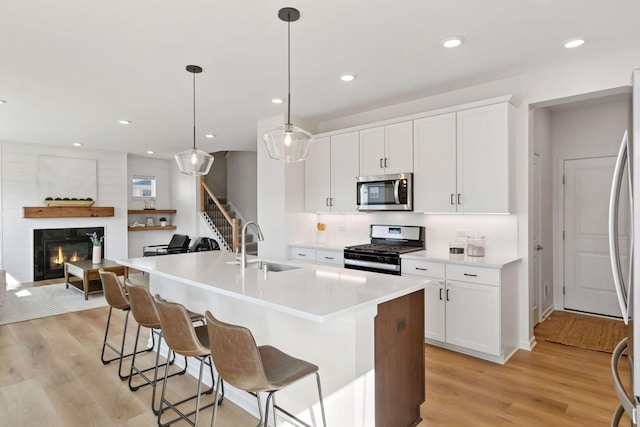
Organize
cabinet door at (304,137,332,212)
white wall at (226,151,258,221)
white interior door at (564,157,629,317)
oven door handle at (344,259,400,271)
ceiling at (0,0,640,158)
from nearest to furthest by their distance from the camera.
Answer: ceiling at (0,0,640,158) → oven door handle at (344,259,400,271) → white interior door at (564,157,629,317) → cabinet door at (304,137,332,212) → white wall at (226,151,258,221)

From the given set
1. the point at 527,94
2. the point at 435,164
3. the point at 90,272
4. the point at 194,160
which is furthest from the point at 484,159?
the point at 90,272

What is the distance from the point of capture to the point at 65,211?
742 centimetres

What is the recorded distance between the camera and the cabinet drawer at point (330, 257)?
4.52 m

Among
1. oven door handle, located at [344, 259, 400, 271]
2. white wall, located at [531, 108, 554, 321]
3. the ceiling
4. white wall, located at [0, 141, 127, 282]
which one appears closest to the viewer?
the ceiling

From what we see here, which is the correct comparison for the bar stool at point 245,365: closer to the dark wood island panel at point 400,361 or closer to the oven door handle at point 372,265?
the dark wood island panel at point 400,361

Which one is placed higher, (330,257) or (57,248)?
(330,257)

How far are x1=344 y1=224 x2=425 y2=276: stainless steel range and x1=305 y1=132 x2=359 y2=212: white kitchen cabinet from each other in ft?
1.61

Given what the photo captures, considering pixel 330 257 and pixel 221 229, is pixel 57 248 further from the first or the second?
pixel 330 257

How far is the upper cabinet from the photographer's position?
3.51 meters

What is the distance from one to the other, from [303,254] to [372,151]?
5.22 feet

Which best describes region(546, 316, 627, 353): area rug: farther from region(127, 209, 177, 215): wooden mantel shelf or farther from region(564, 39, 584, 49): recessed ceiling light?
region(127, 209, 177, 215): wooden mantel shelf

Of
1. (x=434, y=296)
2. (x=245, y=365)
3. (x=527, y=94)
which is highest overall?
(x=527, y=94)

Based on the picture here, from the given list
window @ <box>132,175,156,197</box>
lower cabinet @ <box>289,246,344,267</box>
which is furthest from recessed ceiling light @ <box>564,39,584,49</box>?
window @ <box>132,175,156,197</box>

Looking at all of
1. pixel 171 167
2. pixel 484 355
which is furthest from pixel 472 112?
pixel 171 167
